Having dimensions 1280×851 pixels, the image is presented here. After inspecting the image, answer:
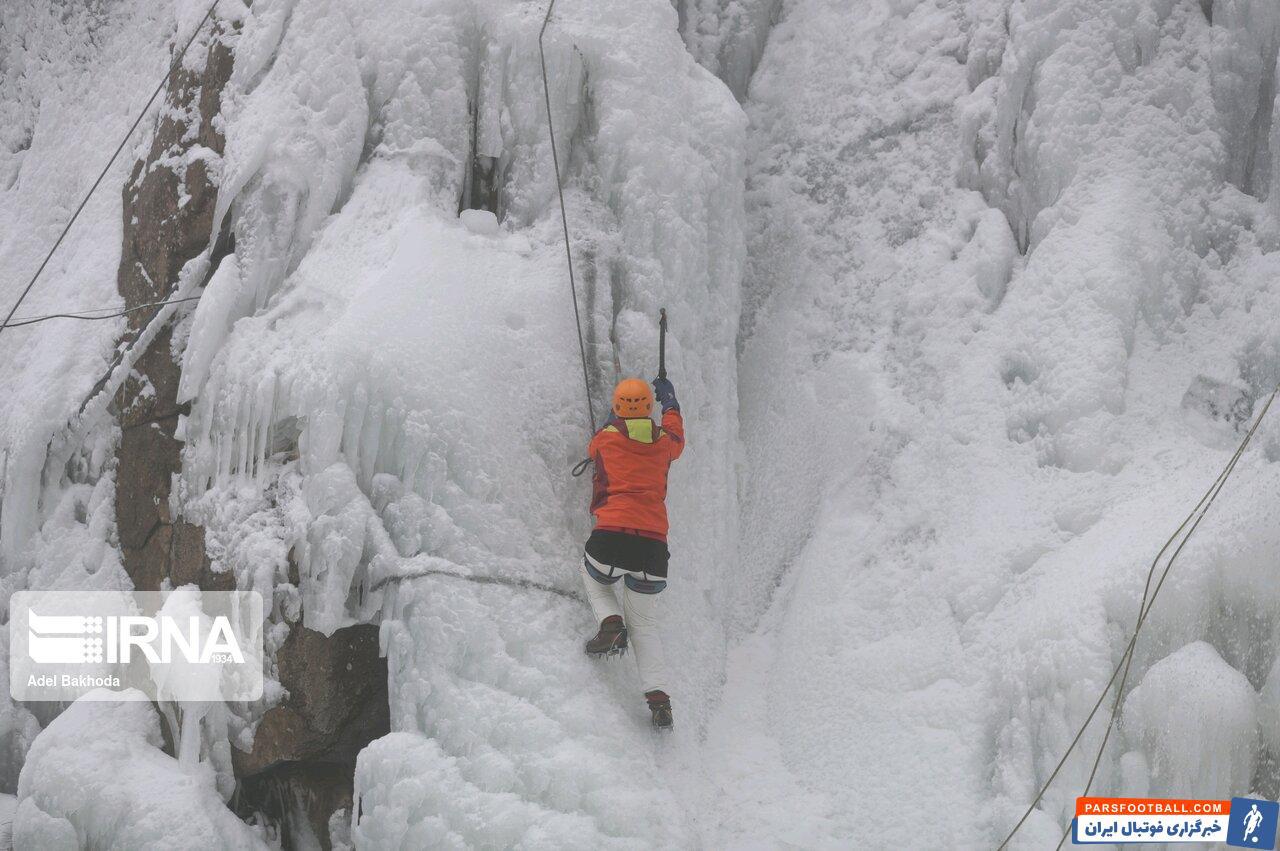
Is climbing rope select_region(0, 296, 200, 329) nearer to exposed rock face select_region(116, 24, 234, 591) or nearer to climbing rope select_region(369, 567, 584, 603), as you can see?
exposed rock face select_region(116, 24, 234, 591)

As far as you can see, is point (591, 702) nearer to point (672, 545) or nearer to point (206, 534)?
point (672, 545)

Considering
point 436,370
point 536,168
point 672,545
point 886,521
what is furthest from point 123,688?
point 886,521

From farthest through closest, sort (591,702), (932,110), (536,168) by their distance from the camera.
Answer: (932,110)
(536,168)
(591,702)

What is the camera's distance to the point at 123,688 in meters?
4.88

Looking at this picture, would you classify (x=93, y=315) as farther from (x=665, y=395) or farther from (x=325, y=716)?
(x=665, y=395)

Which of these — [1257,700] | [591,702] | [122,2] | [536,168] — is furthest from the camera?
[122,2]

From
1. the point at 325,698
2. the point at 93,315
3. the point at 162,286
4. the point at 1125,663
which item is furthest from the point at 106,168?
the point at 1125,663

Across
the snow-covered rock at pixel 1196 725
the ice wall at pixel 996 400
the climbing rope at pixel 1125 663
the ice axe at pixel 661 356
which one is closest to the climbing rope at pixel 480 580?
the ice axe at pixel 661 356

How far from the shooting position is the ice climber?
158 inches

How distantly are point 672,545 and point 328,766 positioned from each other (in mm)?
1676

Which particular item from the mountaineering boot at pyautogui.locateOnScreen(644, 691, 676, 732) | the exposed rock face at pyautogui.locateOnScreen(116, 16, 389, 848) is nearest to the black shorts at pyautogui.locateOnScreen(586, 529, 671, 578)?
the mountaineering boot at pyautogui.locateOnScreen(644, 691, 676, 732)

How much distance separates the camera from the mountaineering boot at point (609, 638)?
3992 millimetres

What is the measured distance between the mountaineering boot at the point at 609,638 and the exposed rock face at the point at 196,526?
916mm

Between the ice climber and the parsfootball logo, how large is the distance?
4.93ft
